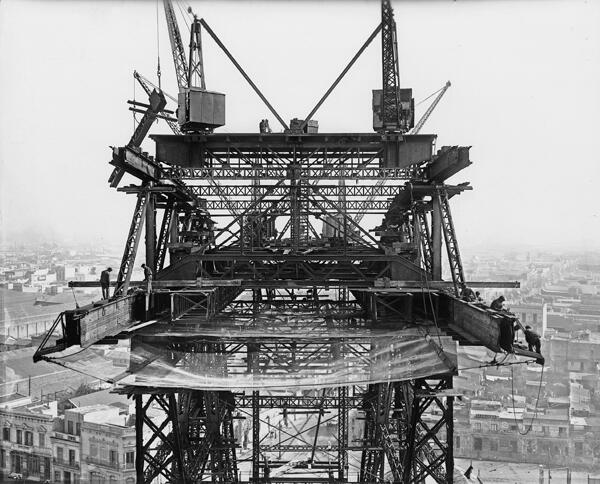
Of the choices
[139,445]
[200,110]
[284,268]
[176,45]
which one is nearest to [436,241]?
[284,268]

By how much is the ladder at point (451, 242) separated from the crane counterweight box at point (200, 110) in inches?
289

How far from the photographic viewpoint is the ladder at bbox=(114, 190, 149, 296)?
11852 millimetres

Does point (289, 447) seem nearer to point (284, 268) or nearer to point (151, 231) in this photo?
point (284, 268)

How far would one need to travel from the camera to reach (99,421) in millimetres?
39844

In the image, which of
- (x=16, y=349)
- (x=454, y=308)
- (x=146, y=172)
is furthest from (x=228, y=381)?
(x=16, y=349)

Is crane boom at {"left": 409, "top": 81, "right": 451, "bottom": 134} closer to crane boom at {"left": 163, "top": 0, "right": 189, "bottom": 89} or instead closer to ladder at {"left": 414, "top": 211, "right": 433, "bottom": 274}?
crane boom at {"left": 163, "top": 0, "right": 189, "bottom": 89}

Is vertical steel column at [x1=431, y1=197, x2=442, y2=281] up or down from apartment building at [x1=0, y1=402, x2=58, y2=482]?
up

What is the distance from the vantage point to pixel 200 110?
52.6ft

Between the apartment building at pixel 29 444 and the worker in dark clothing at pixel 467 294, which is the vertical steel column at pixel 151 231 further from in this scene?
the apartment building at pixel 29 444

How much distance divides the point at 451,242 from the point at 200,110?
869 cm

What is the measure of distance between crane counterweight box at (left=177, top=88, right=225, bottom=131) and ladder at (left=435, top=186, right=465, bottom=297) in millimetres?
7332

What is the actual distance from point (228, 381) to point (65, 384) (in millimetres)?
53458

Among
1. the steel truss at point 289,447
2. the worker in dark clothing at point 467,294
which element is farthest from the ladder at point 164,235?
the worker in dark clothing at point 467,294

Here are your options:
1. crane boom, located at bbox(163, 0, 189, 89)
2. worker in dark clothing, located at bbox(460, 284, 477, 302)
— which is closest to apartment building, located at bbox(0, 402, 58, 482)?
crane boom, located at bbox(163, 0, 189, 89)
